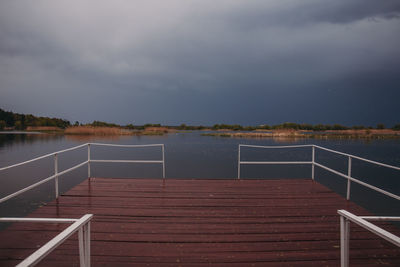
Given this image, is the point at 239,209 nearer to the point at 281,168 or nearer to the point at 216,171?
the point at 216,171

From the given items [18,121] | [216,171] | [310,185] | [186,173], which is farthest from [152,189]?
[18,121]

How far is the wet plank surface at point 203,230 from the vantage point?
2.20 m

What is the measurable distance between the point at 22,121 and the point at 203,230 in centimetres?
6817

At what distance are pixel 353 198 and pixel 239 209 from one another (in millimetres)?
6927

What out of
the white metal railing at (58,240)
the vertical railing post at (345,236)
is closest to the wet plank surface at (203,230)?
the vertical railing post at (345,236)

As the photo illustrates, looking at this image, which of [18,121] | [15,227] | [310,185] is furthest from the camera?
[18,121]

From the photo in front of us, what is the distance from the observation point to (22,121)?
55156mm

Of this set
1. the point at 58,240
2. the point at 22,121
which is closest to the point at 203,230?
the point at 58,240

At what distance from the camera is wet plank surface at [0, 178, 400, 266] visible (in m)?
2.20

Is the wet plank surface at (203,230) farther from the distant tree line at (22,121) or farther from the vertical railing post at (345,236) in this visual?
the distant tree line at (22,121)

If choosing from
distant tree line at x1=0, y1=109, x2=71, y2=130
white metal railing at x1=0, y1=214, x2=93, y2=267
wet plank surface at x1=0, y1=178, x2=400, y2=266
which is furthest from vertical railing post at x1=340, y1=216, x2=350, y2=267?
distant tree line at x1=0, y1=109, x2=71, y2=130

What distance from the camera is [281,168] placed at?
13086 mm

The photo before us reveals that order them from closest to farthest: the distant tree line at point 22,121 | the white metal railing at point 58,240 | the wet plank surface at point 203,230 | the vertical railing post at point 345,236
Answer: the white metal railing at point 58,240, the vertical railing post at point 345,236, the wet plank surface at point 203,230, the distant tree line at point 22,121

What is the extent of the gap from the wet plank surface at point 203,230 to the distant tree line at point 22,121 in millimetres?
55142
